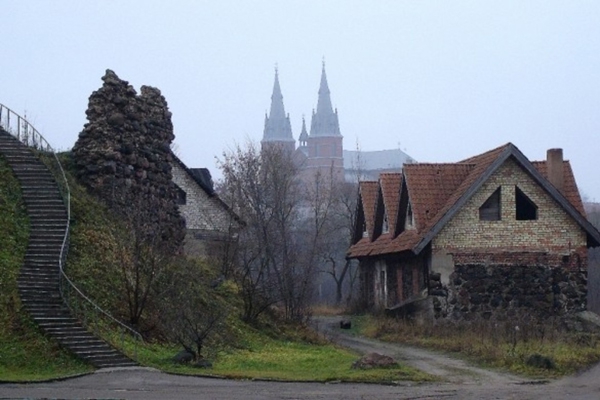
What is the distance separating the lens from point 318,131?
183m

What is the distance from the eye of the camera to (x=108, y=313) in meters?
24.0

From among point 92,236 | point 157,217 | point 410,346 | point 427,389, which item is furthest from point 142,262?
point 427,389

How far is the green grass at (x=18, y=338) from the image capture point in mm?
20094

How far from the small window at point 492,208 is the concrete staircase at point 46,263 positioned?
14398 millimetres

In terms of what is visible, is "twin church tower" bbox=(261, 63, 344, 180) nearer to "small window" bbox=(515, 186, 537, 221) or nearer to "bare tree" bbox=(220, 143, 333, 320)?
"bare tree" bbox=(220, 143, 333, 320)

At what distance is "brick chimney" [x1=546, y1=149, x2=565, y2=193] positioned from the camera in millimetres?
34438

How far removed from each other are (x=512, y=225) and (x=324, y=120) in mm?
150560

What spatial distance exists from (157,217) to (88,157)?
303 cm

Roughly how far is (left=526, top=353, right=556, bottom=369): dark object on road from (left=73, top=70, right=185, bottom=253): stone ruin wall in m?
13.4

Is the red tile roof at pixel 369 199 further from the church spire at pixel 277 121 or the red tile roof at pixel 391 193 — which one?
the church spire at pixel 277 121

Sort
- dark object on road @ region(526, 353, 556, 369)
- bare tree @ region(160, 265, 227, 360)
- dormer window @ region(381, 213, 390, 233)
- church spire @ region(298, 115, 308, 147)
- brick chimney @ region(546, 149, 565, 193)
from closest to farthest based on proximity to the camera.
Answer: dark object on road @ region(526, 353, 556, 369) → bare tree @ region(160, 265, 227, 360) → brick chimney @ region(546, 149, 565, 193) → dormer window @ region(381, 213, 390, 233) → church spire @ region(298, 115, 308, 147)

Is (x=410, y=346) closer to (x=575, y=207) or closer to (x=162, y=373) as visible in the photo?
Answer: (x=575, y=207)

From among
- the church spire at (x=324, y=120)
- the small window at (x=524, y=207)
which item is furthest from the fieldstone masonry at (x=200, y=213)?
the church spire at (x=324, y=120)

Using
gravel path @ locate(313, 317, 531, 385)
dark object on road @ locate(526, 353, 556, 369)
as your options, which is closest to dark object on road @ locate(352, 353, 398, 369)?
gravel path @ locate(313, 317, 531, 385)
